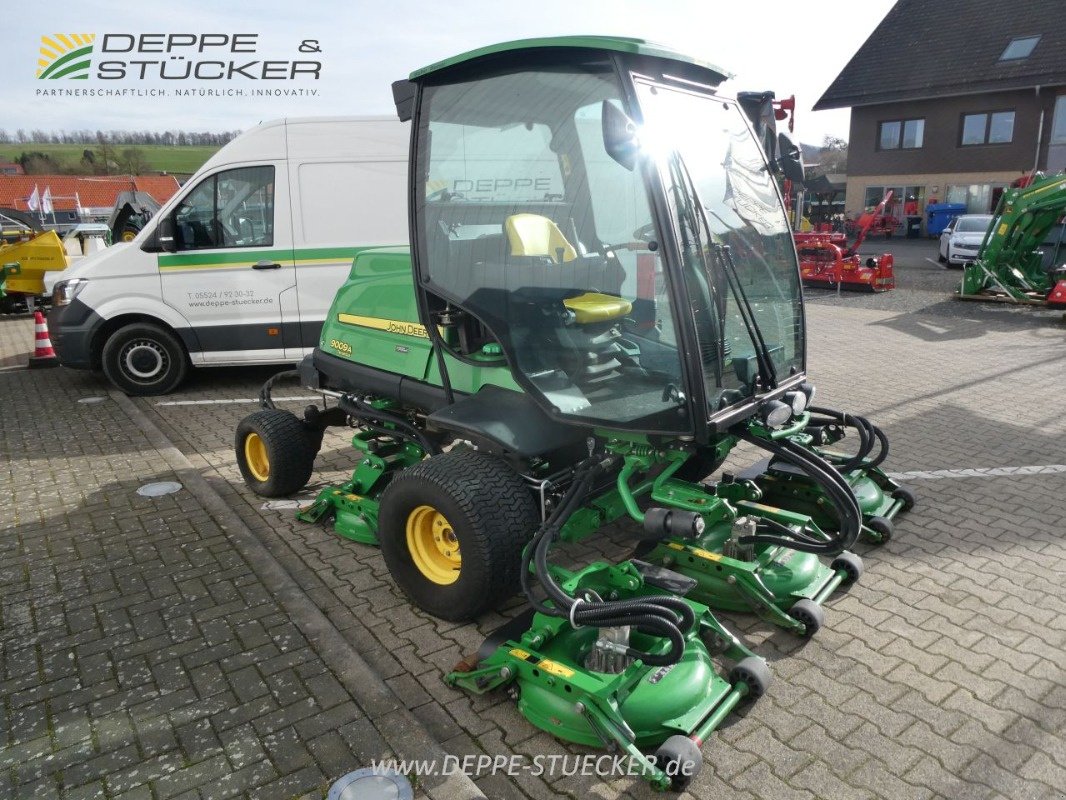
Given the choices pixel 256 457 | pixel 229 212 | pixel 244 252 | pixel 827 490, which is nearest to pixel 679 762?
pixel 827 490

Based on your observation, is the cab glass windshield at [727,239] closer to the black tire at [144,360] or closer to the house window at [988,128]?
the black tire at [144,360]

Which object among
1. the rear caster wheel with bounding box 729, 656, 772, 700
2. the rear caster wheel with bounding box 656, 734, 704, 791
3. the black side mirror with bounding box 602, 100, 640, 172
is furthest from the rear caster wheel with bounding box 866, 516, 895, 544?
the black side mirror with bounding box 602, 100, 640, 172

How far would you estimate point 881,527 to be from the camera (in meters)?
4.14

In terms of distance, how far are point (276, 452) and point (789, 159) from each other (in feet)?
10.8

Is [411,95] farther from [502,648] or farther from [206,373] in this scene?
[206,373]

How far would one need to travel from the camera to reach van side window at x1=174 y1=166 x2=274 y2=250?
726 cm

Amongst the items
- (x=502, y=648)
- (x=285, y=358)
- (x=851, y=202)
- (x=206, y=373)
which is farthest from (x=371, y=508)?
(x=851, y=202)

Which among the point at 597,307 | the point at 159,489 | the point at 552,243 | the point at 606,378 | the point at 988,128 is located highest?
the point at 988,128

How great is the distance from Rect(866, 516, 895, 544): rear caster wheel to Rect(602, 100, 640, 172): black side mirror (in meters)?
2.53

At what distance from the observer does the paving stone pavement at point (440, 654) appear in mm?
2590

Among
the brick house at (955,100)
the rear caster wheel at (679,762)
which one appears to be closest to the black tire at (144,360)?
the rear caster wheel at (679,762)

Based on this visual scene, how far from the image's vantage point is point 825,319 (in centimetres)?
1174

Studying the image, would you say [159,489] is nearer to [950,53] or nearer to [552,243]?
[552,243]

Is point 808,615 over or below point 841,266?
below
